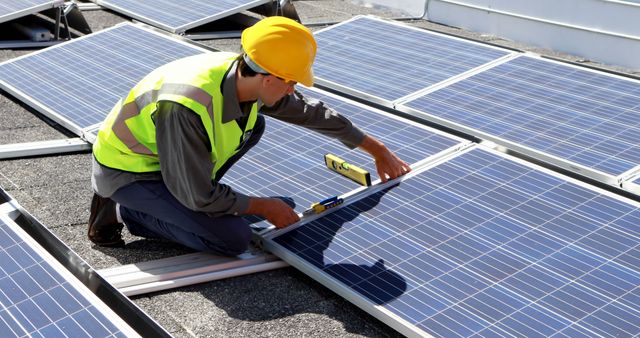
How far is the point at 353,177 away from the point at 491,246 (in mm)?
1195

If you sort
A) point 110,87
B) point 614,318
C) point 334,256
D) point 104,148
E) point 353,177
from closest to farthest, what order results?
point 614,318
point 334,256
point 104,148
point 353,177
point 110,87

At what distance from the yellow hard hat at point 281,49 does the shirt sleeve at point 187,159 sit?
1.58ft

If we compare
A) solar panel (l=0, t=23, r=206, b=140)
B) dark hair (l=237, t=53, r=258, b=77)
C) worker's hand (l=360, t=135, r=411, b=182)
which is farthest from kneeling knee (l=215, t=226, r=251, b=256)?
solar panel (l=0, t=23, r=206, b=140)

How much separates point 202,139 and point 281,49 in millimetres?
666

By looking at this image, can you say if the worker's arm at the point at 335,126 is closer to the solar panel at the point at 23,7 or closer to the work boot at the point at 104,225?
the work boot at the point at 104,225

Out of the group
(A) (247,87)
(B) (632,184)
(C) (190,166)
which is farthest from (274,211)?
(B) (632,184)

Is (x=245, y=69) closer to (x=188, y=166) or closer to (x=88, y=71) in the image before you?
(x=188, y=166)

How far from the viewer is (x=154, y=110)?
503cm

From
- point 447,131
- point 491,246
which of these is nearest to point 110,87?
point 447,131

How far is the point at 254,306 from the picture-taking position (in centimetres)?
482

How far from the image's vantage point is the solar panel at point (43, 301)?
154 inches

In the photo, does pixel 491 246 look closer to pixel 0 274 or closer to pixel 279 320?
pixel 279 320

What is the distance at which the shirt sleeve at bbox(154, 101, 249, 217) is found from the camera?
4.79 metres

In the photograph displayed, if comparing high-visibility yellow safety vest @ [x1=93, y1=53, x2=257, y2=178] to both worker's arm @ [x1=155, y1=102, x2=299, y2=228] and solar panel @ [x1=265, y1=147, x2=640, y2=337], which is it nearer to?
worker's arm @ [x1=155, y1=102, x2=299, y2=228]
